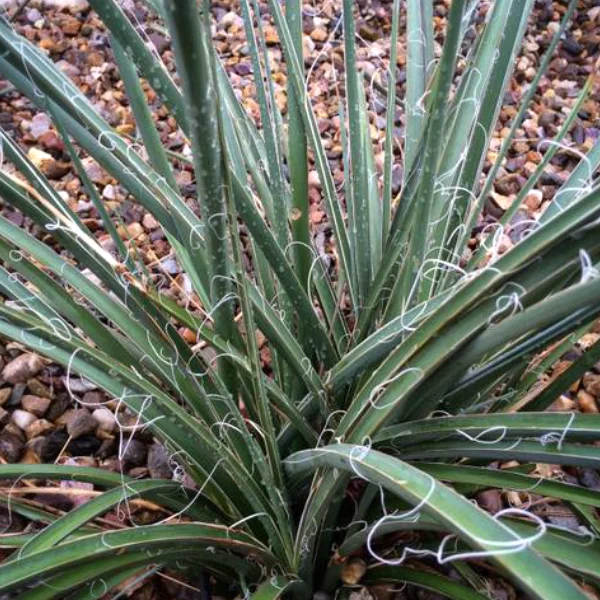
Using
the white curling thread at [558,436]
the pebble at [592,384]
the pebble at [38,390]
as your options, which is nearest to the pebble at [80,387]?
the pebble at [38,390]

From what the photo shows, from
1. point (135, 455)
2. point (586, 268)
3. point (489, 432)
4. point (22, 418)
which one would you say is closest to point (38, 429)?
point (22, 418)

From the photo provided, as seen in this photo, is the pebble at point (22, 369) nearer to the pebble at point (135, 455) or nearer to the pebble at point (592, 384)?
the pebble at point (135, 455)

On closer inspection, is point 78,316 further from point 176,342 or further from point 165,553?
point 165,553

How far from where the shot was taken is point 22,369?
986 mm

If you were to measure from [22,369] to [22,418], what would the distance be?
0.25ft

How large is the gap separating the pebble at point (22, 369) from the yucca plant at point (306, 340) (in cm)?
27

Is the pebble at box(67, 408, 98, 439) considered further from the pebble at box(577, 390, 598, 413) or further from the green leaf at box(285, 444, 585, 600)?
the pebble at box(577, 390, 598, 413)

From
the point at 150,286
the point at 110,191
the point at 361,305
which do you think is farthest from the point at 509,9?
the point at 110,191

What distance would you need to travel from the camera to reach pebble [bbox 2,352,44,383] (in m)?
0.98

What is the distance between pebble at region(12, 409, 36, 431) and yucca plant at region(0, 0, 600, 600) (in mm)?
207

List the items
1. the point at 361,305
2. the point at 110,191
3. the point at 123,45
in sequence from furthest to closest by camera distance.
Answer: the point at 110,191 < the point at 361,305 < the point at 123,45

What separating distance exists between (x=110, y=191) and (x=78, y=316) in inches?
23.6

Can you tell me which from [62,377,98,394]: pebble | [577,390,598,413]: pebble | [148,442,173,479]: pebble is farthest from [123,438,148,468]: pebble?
[577,390,598,413]: pebble

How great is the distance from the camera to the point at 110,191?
4.03 ft
